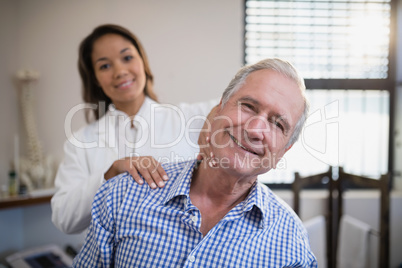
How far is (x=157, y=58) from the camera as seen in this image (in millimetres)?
2545

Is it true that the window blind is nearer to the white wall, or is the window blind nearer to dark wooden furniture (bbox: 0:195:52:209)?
the white wall

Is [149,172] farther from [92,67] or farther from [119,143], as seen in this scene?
[92,67]

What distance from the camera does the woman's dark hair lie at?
1.49 m

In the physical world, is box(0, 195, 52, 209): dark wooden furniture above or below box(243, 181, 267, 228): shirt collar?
below

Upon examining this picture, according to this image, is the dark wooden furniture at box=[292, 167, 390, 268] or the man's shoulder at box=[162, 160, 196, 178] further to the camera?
the dark wooden furniture at box=[292, 167, 390, 268]

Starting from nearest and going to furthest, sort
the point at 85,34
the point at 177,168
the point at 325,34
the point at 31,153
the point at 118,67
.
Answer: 1. the point at 177,168
2. the point at 118,67
3. the point at 31,153
4. the point at 85,34
5. the point at 325,34

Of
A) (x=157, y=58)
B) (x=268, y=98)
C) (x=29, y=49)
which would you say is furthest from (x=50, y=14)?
(x=268, y=98)

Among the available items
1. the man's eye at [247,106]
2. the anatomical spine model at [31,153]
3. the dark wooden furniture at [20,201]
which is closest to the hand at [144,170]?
the man's eye at [247,106]

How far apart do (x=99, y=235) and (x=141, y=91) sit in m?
0.75

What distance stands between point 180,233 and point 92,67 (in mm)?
984

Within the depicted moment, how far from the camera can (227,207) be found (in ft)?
3.43

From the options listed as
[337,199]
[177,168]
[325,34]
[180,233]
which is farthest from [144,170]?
[325,34]

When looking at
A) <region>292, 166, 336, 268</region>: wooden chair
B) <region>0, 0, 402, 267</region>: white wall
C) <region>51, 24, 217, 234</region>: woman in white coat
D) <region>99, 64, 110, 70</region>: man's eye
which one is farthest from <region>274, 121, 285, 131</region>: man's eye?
<region>0, 0, 402, 267</region>: white wall

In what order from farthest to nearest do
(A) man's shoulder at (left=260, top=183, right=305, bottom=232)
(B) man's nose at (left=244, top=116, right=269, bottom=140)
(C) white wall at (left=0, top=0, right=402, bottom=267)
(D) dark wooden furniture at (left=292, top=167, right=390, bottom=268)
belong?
(C) white wall at (left=0, top=0, right=402, bottom=267)
(D) dark wooden furniture at (left=292, top=167, right=390, bottom=268)
(A) man's shoulder at (left=260, top=183, right=305, bottom=232)
(B) man's nose at (left=244, top=116, right=269, bottom=140)
